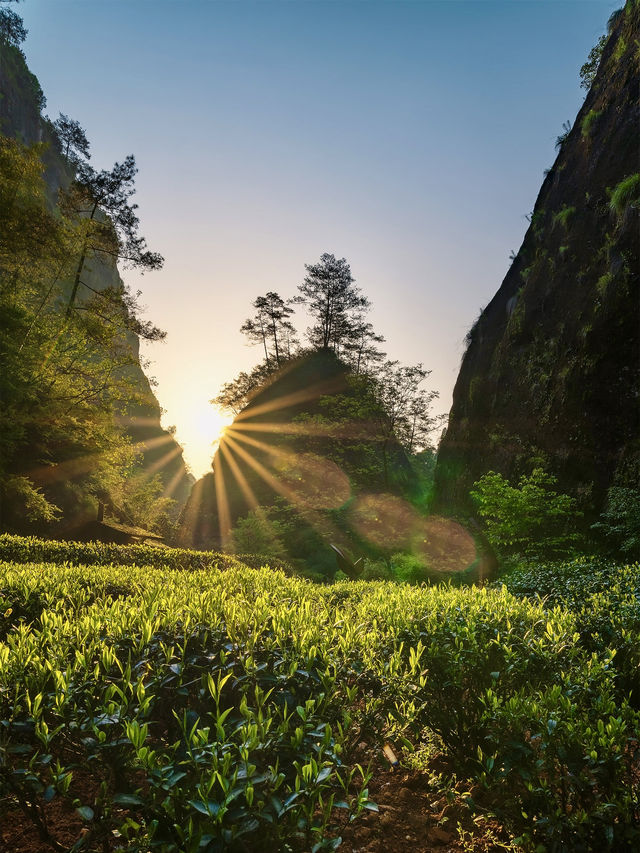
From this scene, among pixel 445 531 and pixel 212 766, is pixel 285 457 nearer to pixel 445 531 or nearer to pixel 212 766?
pixel 445 531

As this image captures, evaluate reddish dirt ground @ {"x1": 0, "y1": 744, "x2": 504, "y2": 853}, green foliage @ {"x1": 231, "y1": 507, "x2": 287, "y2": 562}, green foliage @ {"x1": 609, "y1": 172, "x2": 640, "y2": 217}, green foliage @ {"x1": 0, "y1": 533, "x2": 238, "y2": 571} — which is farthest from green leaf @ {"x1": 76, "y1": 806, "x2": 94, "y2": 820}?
green foliage @ {"x1": 231, "y1": 507, "x2": 287, "y2": 562}

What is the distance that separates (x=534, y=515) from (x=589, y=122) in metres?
16.1

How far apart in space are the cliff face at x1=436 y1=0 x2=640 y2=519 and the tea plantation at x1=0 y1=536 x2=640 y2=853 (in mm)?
Result: 11104

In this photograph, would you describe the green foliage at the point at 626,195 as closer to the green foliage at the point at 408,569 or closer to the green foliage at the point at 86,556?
the green foliage at the point at 408,569

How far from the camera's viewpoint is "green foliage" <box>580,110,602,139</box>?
1697 centimetres

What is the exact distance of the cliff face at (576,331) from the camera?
41.5 ft

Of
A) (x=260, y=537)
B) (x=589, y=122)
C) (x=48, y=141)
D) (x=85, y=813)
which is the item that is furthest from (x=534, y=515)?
(x=48, y=141)

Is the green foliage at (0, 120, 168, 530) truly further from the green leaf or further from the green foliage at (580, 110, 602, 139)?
the green foliage at (580, 110, 602, 139)

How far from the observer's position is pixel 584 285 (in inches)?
594

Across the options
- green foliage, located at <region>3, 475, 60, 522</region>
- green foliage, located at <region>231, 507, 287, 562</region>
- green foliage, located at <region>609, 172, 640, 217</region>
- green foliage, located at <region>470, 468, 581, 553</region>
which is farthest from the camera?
green foliage, located at <region>231, 507, 287, 562</region>

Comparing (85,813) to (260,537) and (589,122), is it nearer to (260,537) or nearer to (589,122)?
(260,537)

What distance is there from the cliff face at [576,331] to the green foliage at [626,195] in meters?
0.04

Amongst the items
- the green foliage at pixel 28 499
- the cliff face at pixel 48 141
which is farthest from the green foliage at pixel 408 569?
the cliff face at pixel 48 141

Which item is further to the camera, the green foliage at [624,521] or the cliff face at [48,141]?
the cliff face at [48,141]
